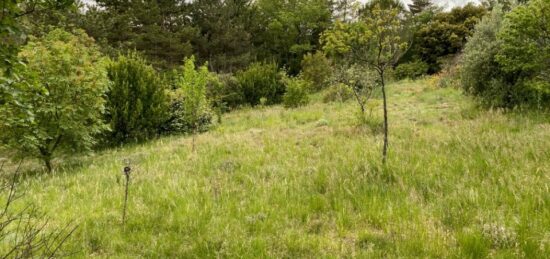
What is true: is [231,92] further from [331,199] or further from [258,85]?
[331,199]

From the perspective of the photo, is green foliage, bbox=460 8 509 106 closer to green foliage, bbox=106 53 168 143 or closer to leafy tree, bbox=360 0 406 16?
leafy tree, bbox=360 0 406 16

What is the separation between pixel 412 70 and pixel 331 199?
26.6 m

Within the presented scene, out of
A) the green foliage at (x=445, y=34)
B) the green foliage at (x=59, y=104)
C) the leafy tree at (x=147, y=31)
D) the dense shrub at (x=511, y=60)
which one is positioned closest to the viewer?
the green foliage at (x=59, y=104)

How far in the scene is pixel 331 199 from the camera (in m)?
5.37

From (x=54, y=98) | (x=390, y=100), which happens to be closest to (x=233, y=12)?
(x=390, y=100)

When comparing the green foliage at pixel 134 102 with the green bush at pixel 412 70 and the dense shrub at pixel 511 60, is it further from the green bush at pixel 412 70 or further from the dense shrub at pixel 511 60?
the green bush at pixel 412 70

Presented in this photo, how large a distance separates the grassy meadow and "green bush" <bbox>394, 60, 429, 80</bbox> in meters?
20.4

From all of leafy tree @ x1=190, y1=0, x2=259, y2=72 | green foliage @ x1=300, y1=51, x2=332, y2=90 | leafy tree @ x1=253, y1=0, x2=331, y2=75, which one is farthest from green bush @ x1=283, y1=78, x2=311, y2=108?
leafy tree @ x1=253, y1=0, x2=331, y2=75

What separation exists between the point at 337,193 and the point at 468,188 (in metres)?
1.78

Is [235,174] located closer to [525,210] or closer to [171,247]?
[171,247]

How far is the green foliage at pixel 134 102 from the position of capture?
15.1m

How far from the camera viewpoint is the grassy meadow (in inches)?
154

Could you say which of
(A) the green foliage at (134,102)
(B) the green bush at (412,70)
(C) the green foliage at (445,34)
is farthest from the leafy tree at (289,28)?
(A) the green foliage at (134,102)

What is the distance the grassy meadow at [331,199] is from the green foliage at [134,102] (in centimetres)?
589
